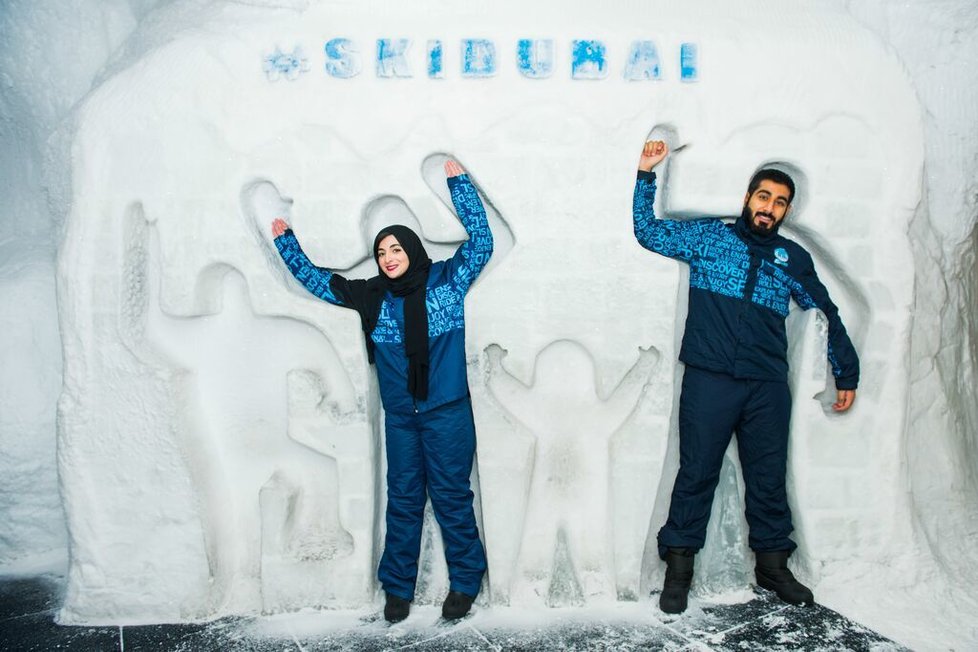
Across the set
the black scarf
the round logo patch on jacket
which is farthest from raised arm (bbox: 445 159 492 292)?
A: the round logo patch on jacket

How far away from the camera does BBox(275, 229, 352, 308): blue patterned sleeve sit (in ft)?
9.41

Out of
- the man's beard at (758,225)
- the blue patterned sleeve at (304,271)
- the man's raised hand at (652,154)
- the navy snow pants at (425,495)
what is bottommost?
the navy snow pants at (425,495)

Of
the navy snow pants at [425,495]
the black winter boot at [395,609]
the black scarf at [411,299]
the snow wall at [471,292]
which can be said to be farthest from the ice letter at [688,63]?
the black winter boot at [395,609]

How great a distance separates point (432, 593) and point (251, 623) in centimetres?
68

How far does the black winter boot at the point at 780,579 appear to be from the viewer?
9.46 feet

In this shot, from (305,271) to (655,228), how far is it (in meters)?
1.34

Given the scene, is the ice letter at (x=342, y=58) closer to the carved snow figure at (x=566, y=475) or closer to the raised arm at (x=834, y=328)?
the carved snow figure at (x=566, y=475)

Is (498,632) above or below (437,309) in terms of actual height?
below

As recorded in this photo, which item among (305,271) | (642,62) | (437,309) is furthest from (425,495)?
(642,62)

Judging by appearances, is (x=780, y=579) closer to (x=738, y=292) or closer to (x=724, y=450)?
(x=724, y=450)

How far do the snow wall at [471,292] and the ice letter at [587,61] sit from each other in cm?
2

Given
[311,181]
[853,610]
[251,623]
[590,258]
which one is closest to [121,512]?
[251,623]

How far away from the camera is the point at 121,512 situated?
2.98 metres

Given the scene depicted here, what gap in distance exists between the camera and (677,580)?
291cm
